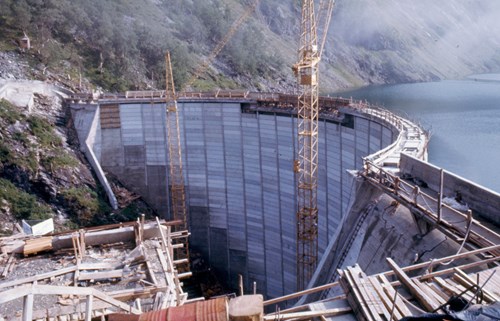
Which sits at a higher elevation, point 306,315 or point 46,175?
point 306,315

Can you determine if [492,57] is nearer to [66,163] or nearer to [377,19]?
[377,19]

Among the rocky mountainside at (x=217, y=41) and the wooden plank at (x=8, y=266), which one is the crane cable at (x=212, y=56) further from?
the wooden plank at (x=8, y=266)

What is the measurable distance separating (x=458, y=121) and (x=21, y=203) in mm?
56949

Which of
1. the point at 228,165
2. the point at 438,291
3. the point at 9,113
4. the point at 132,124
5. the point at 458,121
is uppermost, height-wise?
the point at 9,113

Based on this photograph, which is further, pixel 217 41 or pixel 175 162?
pixel 217 41

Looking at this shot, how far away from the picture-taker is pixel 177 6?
8338cm

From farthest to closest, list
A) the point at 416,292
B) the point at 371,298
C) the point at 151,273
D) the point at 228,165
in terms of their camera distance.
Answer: the point at 228,165 < the point at 151,273 < the point at 416,292 < the point at 371,298

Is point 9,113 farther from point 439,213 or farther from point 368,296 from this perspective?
point 368,296

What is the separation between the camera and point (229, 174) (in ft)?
129

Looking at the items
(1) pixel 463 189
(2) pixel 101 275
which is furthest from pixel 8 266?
(1) pixel 463 189

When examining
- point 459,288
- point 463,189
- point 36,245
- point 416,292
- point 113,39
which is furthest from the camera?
point 113,39

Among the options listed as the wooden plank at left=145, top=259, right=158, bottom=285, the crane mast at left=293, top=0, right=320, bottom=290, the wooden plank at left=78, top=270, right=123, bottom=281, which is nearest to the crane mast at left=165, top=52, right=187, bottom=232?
the crane mast at left=293, top=0, right=320, bottom=290

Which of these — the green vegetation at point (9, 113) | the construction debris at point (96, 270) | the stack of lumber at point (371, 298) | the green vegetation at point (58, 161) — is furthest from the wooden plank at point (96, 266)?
the green vegetation at point (9, 113)

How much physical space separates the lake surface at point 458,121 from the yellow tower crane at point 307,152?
6573 millimetres
